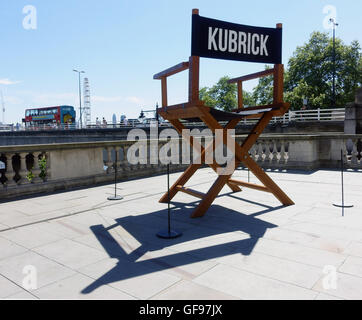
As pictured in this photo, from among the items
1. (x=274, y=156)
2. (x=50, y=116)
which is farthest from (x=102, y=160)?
(x=50, y=116)

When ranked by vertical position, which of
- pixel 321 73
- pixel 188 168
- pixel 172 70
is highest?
pixel 321 73

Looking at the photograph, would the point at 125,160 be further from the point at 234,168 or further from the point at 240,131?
the point at 240,131

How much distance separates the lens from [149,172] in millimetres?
10852

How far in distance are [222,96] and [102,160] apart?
63.6 metres

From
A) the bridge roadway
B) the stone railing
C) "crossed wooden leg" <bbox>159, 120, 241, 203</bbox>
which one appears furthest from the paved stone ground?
the bridge roadway

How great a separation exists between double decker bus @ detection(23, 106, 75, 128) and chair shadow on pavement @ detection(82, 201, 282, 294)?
173 feet

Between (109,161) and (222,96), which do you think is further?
(222,96)

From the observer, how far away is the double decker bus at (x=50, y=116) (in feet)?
182

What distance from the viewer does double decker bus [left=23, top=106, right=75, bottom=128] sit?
5550 centimetres

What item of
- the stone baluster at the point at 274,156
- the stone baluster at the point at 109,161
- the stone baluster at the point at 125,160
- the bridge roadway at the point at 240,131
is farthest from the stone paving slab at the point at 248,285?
the bridge roadway at the point at 240,131

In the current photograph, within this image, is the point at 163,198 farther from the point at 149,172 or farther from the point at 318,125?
the point at 318,125

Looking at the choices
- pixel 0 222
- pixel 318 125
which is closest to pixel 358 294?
pixel 0 222

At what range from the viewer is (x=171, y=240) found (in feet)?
14.5
